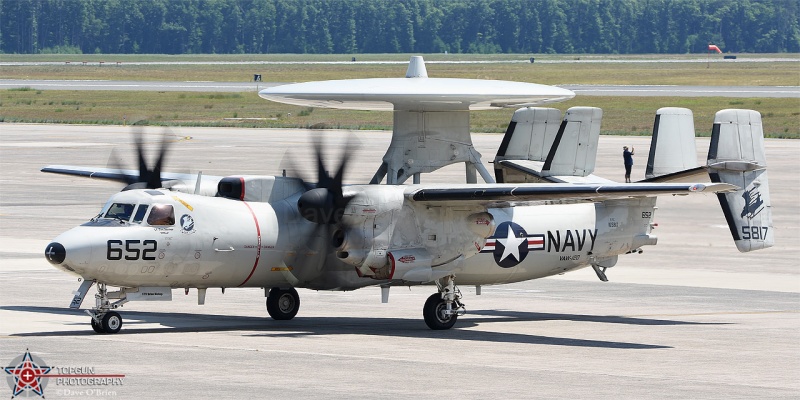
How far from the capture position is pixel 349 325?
88.2ft

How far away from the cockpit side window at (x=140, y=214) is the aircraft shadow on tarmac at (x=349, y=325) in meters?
2.12

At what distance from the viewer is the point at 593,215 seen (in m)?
28.8

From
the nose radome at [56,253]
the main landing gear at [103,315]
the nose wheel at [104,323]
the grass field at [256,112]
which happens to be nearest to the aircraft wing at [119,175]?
the main landing gear at [103,315]

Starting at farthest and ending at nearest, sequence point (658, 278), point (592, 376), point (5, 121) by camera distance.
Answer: point (5, 121) < point (658, 278) < point (592, 376)

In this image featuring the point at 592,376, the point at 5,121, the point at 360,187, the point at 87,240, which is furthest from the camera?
the point at 5,121

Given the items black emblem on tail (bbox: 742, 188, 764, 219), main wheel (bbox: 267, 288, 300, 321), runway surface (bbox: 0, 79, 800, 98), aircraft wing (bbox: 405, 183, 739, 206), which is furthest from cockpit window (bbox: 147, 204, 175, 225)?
runway surface (bbox: 0, 79, 800, 98)

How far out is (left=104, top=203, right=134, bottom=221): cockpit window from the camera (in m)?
24.5

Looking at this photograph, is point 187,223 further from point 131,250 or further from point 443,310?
point 443,310

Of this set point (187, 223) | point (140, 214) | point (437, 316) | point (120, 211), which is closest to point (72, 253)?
point (120, 211)

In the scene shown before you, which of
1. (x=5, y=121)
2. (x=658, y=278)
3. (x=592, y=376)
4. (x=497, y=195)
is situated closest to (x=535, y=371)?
(x=592, y=376)

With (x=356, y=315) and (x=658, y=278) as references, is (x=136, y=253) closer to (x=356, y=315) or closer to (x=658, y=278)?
(x=356, y=315)

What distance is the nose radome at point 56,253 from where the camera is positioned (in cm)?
2330

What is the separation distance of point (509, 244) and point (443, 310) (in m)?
2.25

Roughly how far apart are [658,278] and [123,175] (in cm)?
1550
